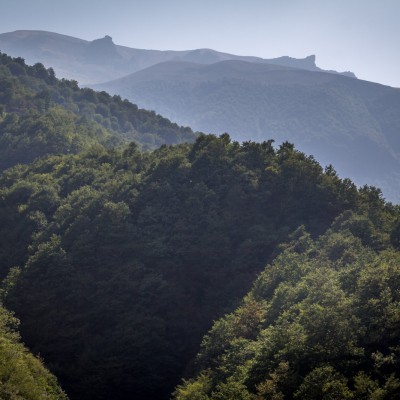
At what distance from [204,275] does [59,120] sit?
224 feet

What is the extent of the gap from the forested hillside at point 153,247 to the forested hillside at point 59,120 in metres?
31.9

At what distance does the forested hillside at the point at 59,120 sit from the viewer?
A: 305 ft

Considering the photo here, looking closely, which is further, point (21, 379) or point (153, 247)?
point (153, 247)

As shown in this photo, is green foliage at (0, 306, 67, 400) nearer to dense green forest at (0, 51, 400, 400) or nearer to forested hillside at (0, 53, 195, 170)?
dense green forest at (0, 51, 400, 400)

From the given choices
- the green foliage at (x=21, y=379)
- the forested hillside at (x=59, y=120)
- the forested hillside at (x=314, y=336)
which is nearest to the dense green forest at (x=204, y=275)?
the forested hillside at (x=314, y=336)

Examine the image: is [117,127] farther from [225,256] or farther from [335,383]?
[335,383]

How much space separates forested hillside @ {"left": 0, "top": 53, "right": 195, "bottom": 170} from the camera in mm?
92875

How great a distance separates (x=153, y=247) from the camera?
163 ft

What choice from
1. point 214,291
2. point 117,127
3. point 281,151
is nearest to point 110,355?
point 214,291

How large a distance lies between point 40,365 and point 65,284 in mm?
13266

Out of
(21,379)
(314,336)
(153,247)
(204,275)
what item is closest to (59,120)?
(153,247)

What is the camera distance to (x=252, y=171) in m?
57.3

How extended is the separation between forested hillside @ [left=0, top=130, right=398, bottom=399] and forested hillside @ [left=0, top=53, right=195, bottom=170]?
3187 centimetres

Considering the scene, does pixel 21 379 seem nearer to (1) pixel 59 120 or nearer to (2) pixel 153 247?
(2) pixel 153 247
